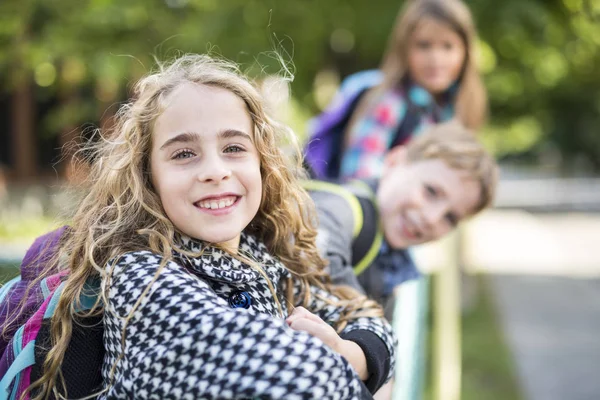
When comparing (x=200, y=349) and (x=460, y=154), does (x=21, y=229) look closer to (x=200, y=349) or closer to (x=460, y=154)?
(x=460, y=154)

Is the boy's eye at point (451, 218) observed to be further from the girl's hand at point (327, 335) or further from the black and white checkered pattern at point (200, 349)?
the black and white checkered pattern at point (200, 349)

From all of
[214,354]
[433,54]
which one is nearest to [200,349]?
[214,354]

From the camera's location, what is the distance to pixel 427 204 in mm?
2307

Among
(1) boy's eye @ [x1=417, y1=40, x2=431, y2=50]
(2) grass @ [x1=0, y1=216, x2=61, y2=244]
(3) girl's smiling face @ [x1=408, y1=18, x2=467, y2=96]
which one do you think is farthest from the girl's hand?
(2) grass @ [x1=0, y1=216, x2=61, y2=244]

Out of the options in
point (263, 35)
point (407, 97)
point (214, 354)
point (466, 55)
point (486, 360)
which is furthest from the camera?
point (486, 360)

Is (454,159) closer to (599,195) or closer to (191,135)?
(191,135)

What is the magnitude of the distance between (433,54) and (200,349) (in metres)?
2.67

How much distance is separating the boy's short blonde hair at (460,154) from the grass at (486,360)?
3.49m

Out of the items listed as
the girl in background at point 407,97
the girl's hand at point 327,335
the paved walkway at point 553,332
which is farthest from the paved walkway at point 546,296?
the girl's hand at point 327,335

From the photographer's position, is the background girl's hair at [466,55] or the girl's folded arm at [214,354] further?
the background girl's hair at [466,55]

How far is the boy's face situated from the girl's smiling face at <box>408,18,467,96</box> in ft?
3.89

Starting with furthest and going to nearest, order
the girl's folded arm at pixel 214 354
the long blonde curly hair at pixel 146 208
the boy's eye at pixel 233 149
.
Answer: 1. the boy's eye at pixel 233 149
2. the long blonde curly hair at pixel 146 208
3. the girl's folded arm at pixel 214 354

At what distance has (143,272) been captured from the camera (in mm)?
1200

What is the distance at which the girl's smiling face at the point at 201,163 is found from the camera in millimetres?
1338
